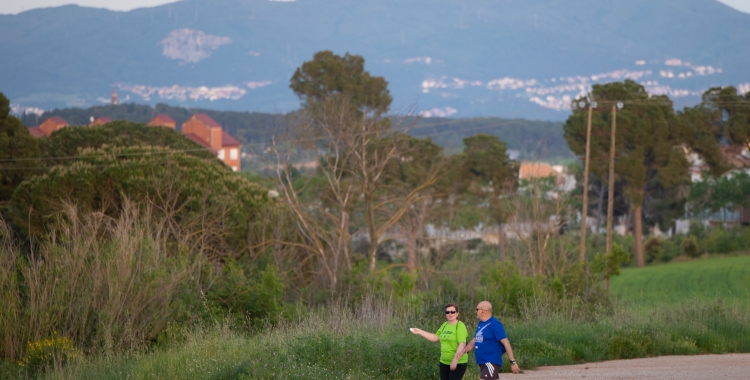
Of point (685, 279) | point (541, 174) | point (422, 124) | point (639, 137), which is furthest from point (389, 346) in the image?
point (422, 124)

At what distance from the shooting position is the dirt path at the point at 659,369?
39.6 feet

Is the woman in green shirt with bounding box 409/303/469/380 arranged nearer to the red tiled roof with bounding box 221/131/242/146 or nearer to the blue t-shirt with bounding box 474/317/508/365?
the blue t-shirt with bounding box 474/317/508/365

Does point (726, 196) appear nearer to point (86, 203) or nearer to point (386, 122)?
point (386, 122)

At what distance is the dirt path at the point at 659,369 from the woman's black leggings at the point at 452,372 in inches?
111

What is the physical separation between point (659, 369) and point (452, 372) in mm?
5169

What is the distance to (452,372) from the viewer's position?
9336 mm

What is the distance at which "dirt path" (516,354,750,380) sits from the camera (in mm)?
12078

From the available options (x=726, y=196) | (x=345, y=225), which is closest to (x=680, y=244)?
(x=726, y=196)

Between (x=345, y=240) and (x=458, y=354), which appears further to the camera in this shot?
(x=345, y=240)

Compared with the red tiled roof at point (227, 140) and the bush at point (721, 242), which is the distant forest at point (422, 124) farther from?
the bush at point (721, 242)

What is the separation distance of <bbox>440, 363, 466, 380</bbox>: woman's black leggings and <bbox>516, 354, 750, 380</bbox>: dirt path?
282 centimetres

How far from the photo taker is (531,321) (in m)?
16.7

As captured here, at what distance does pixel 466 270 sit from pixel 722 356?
18109mm

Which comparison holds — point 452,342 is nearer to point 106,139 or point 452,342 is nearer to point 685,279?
point 106,139
